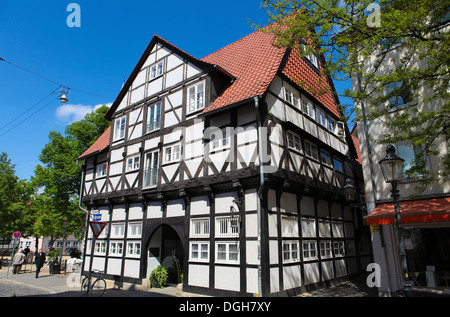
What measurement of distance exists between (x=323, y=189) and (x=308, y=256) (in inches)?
132

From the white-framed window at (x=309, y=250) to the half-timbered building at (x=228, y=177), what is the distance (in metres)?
0.04

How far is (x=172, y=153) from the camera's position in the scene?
14.3 metres

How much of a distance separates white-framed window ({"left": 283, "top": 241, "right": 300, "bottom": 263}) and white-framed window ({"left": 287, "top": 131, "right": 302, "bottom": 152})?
3.99 metres

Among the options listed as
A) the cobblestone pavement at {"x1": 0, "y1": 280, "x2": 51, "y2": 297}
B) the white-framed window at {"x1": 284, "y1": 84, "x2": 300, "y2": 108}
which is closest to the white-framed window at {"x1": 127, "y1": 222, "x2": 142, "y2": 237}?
the cobblestone pavement at {"x1": 0, "y1": 280, "x2": 51, "y2": 297}

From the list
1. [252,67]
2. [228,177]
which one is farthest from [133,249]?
[252,67]

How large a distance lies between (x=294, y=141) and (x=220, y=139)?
11.3ft

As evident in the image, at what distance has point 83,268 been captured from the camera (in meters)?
18.5

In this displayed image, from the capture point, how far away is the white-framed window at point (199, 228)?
1224 cm

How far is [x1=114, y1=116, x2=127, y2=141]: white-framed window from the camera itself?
18.2 metres

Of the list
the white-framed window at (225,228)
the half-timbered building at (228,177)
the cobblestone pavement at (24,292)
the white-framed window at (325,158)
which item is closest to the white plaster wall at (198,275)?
the half-timbered building at (228,177)

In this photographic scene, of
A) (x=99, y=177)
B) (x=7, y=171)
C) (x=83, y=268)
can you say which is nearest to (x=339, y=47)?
(x=99, y=177)

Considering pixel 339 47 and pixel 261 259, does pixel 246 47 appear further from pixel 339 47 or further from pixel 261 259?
pixel 261 259

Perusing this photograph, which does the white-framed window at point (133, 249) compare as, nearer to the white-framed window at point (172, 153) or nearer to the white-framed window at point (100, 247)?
the white-framed window at point (100, 247)

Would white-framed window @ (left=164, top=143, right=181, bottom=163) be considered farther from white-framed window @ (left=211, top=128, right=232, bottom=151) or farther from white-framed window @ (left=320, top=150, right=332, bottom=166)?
white-framed window @ (left=320, top=150, right=332, bottom=166)
